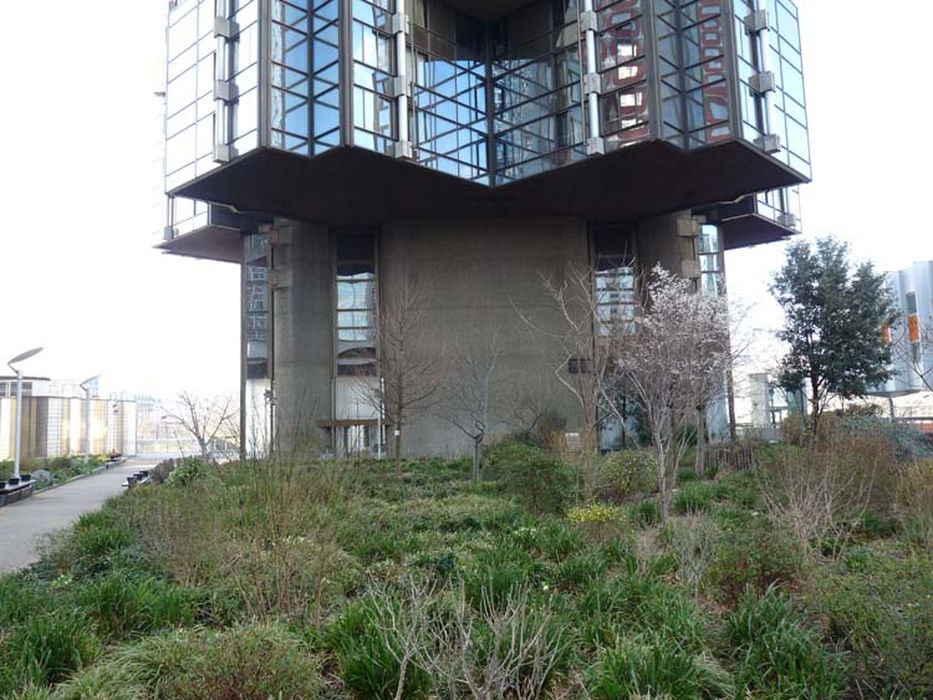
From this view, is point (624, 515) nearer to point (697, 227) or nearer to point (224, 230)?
point (697, 227)

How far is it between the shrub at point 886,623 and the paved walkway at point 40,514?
29.7ft

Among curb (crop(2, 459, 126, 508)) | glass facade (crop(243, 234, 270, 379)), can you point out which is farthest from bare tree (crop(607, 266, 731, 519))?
curb (crop(2, 459, 126, 508))

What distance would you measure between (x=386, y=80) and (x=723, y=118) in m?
10.4

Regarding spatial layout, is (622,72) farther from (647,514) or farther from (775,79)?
(647,514)

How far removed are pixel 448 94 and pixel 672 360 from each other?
50.5ft

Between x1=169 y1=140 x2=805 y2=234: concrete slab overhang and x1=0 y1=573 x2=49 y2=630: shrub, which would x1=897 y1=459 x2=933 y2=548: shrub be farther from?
x1=169 y1=140 x2=805 y2=234: concrete slab overhang

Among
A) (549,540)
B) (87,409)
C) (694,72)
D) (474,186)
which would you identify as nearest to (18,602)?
(549,540)

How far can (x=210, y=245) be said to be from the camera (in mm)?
32594

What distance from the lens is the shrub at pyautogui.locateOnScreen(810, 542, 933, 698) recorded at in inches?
170

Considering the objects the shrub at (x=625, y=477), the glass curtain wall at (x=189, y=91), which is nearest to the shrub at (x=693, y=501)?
the shrub at (x=625, y=477)

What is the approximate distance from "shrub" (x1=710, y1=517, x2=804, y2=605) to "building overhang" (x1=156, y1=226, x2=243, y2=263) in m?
26.3

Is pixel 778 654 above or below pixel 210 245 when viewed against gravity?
below

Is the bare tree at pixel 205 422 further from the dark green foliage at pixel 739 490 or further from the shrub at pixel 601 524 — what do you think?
the dark green foliage at pixel 739 490

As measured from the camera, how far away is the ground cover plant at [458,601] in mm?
4441
